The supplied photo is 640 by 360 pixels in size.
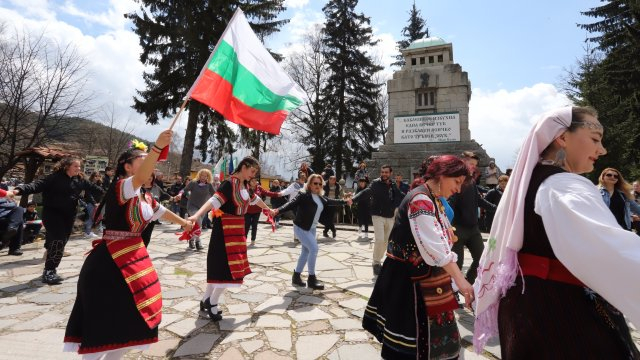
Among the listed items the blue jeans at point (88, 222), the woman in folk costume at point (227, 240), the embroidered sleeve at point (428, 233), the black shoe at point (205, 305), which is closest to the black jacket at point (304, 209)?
the woman in folk costume at point (227, 240)

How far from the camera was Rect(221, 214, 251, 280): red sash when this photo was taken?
4442mm

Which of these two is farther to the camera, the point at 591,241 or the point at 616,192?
the point at 616,192

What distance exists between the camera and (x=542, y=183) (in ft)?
5.15

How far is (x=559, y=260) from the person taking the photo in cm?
149

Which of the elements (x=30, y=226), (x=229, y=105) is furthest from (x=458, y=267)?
(x=30, y=226)

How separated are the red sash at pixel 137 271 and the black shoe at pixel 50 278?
420 cm

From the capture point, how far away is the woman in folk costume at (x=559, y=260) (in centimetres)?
130

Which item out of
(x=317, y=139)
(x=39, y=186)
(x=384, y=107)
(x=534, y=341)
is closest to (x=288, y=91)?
(x=534, y=341)

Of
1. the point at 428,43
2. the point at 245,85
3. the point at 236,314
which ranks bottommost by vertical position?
the point at 236,314

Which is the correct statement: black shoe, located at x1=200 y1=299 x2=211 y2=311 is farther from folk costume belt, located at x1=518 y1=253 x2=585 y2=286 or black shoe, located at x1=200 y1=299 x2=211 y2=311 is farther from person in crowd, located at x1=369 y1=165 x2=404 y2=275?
folk costume belt, located at x1=518 y1=253 x2=585 y2=286

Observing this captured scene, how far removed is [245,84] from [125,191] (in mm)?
2250

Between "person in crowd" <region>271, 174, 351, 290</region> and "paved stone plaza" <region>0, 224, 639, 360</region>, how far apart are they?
23cm

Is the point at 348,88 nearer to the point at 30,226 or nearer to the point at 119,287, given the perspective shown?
the point at 30,226

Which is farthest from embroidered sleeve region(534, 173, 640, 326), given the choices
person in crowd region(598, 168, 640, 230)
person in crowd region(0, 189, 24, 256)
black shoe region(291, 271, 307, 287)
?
person in crowd region(0, 189, 24, 256)
